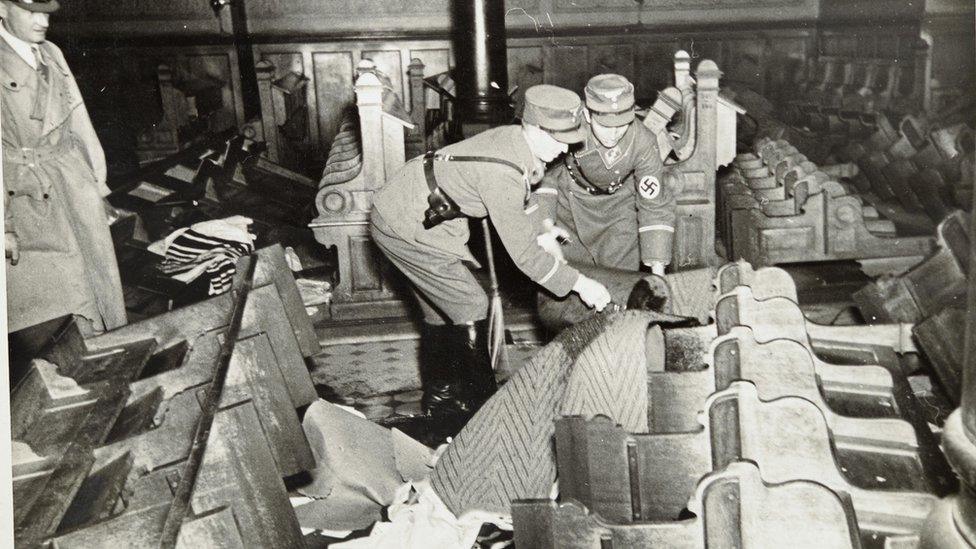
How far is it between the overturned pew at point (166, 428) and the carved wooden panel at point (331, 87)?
20.7ft

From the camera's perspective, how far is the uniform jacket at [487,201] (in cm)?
278

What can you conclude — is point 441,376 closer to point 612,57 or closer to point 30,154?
point 30,154

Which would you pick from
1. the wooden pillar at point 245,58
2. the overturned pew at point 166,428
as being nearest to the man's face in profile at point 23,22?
the overturned pew at point 166,428

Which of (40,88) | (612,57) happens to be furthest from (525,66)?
(40,88)

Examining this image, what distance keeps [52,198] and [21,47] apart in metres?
0.62

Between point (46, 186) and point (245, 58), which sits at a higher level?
point (46, 186)

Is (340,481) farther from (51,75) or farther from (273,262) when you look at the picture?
(51,75)

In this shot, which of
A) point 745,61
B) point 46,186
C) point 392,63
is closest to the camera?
point 46,186

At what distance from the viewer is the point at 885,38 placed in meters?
8.51

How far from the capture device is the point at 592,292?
2.74 meters

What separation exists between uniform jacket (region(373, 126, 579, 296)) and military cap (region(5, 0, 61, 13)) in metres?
1.51

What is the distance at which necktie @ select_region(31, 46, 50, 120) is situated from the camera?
3197 mm

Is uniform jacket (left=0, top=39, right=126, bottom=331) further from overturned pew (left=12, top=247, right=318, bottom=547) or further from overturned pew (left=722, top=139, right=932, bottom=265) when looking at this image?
overturned pew (left=722, top=139, right=932, bottom=265)

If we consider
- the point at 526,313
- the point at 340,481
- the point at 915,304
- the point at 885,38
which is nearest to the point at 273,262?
the point at 340,481
